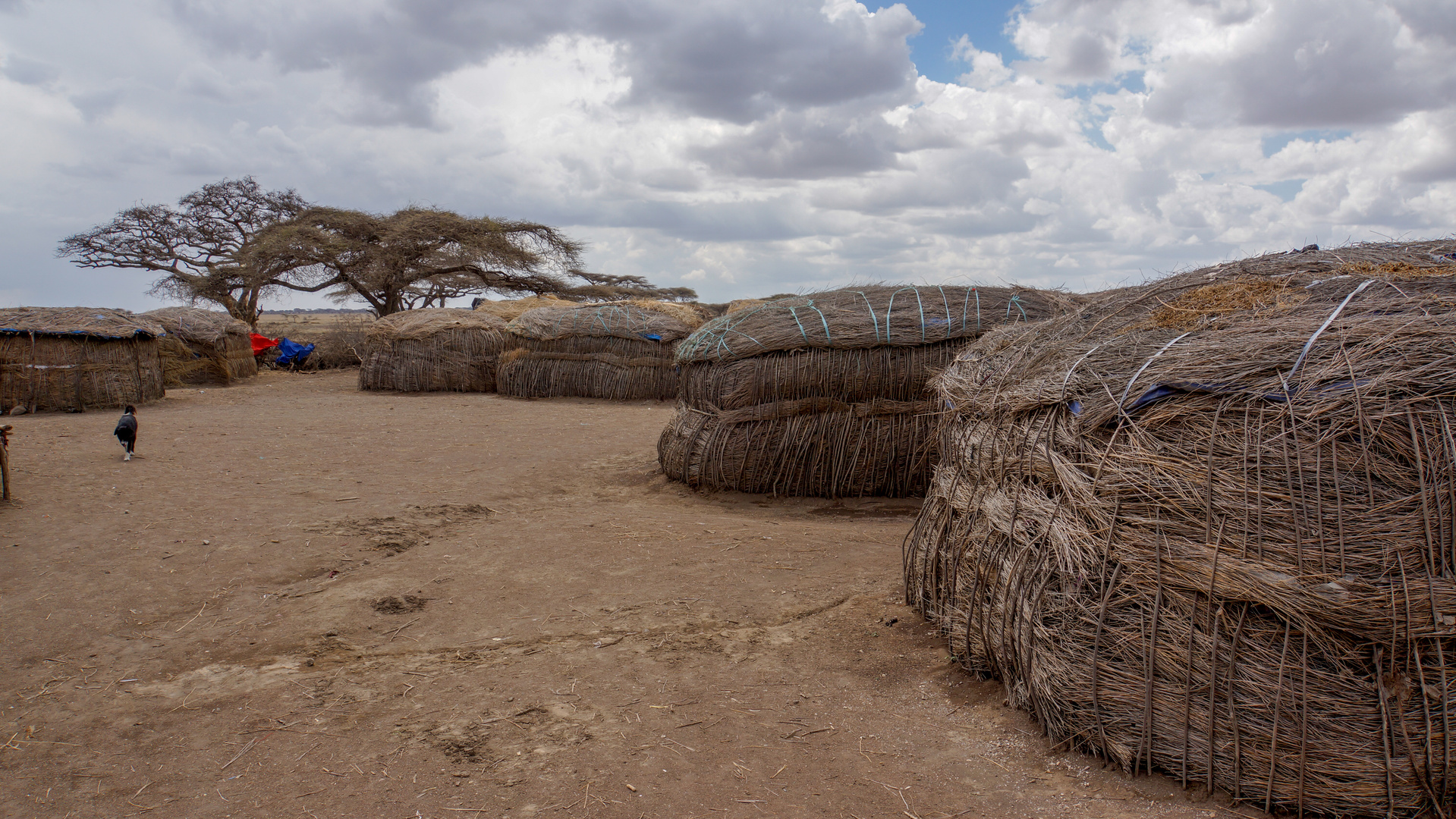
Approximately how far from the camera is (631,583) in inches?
225

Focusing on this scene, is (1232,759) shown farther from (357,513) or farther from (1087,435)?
(357,513)

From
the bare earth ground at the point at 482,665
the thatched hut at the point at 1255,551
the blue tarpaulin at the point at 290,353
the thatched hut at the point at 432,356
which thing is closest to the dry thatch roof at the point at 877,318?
the bare earth ground at the point at 482,665

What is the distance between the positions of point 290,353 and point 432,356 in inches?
349

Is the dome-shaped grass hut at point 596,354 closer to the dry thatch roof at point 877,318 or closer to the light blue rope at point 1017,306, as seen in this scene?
the dry thatch roof at point 877,318

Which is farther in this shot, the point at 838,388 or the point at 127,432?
the point at 127,432

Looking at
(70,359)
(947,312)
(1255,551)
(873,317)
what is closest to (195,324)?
(70,359)

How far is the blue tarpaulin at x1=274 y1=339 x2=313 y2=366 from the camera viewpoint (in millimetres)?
24922

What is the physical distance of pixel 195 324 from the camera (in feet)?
65.6

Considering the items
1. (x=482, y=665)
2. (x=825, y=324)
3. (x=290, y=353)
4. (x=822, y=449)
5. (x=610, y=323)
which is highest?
(x=610, y=323)

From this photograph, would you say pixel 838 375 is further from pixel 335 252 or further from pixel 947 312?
pixel 335 252

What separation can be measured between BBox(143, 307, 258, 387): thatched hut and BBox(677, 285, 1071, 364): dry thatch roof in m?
16.3

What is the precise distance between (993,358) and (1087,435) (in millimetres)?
1314

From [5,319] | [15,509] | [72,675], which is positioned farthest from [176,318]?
[72,675]

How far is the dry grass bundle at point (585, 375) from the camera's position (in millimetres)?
17375
